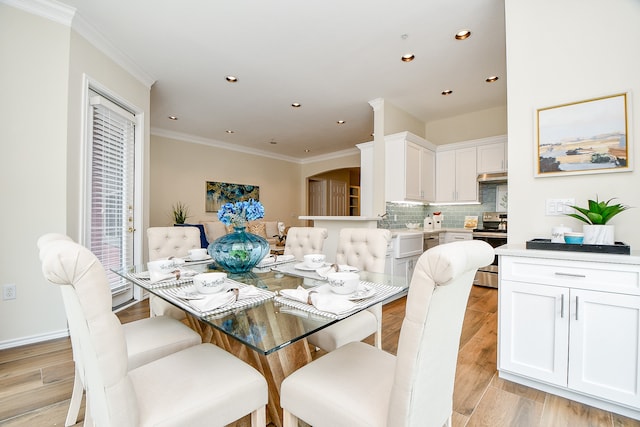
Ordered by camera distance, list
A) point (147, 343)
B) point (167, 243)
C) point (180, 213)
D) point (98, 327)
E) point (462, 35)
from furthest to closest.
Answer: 1. point (180, 213)
2. point (462, 35)
3. point (167, 243)
4. point (147, 343)
5. point (98, 327)

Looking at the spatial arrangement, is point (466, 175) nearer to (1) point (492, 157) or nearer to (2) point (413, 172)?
(1) point (492, 157)

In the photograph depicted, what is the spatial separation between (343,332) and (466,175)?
4.02m

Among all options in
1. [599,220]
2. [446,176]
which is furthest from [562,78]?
[446,176]

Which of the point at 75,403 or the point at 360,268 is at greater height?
the point at 360,268

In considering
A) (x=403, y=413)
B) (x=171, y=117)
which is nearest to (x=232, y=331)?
(x=403, y=413)

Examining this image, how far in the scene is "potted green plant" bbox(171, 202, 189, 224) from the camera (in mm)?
5879

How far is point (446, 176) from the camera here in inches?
194

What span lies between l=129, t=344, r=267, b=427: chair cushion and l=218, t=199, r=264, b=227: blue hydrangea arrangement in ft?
2.68

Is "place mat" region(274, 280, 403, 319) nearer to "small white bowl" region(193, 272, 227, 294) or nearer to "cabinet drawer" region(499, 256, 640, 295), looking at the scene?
"small white bowl" region(193, 272, 227, 294)

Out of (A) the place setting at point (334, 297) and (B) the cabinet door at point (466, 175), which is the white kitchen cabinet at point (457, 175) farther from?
(A) the place setting at point (334, 297)

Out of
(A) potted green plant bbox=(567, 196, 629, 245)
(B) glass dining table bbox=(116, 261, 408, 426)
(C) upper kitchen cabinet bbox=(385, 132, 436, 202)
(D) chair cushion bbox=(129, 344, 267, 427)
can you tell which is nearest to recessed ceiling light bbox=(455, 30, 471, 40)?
(C) upper kitchen cabinet bbox=(385, 132, 436, 202)

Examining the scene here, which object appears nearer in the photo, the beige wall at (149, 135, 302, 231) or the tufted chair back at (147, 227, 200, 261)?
the tufted chair back at (147, 227, 200, 261)

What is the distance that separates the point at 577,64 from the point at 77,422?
3.59 m

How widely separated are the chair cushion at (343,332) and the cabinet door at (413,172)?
2.86 metres
